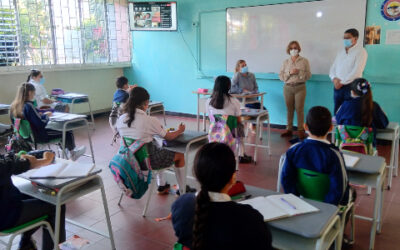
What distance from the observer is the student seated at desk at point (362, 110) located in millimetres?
3195

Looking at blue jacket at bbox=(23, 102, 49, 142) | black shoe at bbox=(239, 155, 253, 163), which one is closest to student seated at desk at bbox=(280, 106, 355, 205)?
black shoe at bbox=(239, 155, 253, 163)

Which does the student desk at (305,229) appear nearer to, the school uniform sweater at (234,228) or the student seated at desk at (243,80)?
the school uniform sweater at (234,228)

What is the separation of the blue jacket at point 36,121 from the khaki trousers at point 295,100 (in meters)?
3.74

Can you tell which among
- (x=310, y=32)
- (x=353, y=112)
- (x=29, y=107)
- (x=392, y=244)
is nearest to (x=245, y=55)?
(x=310, y=32)

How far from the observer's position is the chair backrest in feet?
6.38

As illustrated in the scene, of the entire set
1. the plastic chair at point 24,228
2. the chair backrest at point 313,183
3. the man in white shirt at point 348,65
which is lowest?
the plastic chair at point 24,228

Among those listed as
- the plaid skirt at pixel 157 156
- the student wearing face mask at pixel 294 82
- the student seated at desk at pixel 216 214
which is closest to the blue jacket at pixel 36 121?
the plaid skirt at pixel 157 156

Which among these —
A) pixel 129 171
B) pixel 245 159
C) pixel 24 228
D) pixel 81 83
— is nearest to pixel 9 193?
pixel 24 228

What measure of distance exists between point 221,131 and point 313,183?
208cm

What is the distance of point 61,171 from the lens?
2111mm

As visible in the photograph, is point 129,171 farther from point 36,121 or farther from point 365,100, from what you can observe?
point 365,100

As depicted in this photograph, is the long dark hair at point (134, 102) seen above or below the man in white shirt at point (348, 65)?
below

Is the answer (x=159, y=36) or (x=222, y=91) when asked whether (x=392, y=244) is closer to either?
(x=222, y=91)

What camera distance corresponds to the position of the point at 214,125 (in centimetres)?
406
